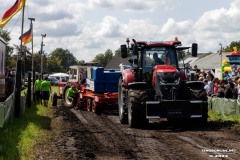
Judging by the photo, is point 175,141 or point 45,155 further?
point 175,141

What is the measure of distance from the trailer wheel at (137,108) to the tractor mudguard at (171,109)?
0.23 m

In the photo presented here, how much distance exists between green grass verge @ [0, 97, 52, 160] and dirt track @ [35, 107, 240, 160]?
29cm

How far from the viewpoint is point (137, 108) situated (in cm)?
1356

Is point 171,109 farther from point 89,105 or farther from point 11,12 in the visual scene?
point 11,12

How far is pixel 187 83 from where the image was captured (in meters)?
14.1

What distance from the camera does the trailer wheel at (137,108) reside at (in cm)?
1356

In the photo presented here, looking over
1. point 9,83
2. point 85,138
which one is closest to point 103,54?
point 9,83

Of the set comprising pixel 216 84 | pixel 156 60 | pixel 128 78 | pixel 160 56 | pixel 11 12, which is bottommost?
pixel 216 84

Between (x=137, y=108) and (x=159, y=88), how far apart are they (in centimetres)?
94

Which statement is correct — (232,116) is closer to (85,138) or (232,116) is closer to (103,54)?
(85,138)

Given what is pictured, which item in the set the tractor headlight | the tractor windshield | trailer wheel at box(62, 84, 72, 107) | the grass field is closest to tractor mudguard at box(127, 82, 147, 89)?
the tractor headlight

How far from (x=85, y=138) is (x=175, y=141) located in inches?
93.0

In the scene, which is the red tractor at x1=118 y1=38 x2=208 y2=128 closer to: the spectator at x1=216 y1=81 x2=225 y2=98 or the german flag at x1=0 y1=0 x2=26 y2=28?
the spectator at x1=216 y1=81 x2=225 y2=98

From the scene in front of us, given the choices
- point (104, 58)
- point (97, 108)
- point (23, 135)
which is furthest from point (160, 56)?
point (104, 58)
